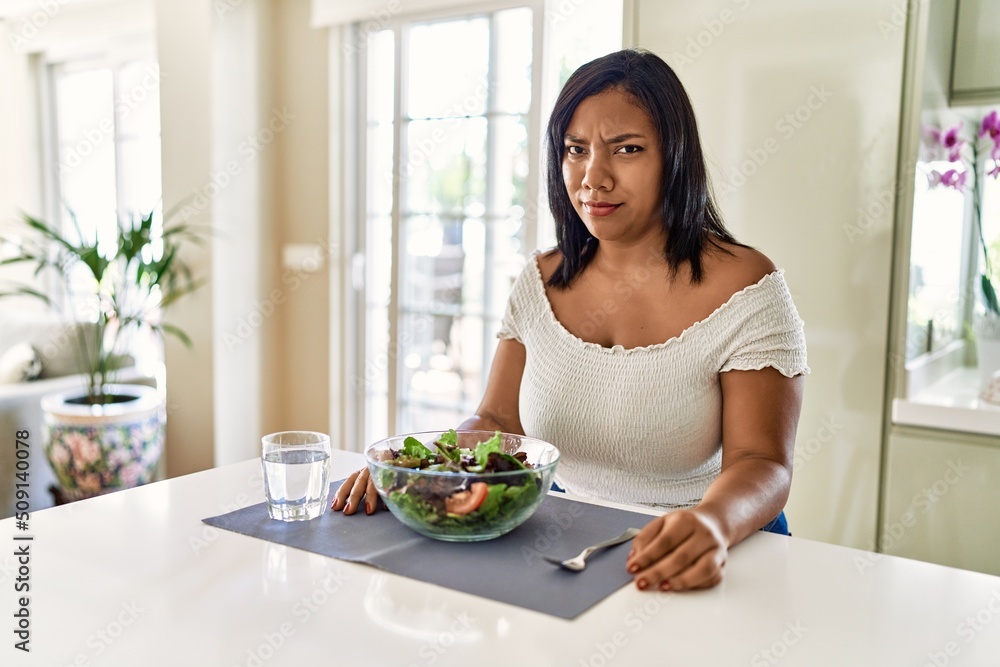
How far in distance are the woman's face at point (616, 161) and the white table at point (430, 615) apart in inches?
24.4

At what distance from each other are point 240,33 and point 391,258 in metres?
1.07

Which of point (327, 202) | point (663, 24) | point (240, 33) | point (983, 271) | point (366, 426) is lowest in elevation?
point (366, 426)

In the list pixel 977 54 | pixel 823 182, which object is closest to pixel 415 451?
pixel 823 182

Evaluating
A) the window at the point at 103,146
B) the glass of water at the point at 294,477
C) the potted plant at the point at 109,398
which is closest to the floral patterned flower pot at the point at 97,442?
the potted plant at the point at 109,398

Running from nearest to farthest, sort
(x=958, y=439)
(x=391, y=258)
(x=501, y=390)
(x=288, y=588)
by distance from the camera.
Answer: (x=288, y=588)
(x=501, y=390)
(x=958, y=439)
(x=391, y=258)

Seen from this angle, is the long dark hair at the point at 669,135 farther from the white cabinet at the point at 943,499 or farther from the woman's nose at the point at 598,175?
the white cabinet at the point at 943,499

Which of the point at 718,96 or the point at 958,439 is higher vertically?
the point at 718,96

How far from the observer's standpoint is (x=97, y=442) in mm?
3064

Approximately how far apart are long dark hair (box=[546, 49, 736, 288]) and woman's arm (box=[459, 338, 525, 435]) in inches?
13.2

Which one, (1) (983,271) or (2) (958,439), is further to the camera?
(1) (983,271)

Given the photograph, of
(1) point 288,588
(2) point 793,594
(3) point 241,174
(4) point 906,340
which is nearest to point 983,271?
(4) point 906,340

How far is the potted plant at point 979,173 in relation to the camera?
6.52 ft

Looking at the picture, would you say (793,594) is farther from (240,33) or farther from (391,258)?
(240,33)

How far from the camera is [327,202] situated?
3.44 metres
